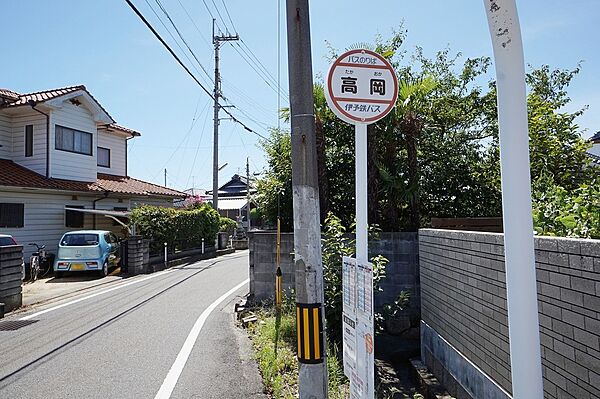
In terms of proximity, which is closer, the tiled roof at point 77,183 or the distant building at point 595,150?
the distant building at point 595,150

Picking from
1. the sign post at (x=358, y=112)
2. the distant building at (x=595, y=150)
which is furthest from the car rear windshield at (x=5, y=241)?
the distant building at (x=595, y=150)

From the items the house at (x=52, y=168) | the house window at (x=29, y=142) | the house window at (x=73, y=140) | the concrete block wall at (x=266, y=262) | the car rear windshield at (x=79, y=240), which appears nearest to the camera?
the concrete block wall at (x=266, y=262)

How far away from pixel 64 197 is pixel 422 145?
1373cm

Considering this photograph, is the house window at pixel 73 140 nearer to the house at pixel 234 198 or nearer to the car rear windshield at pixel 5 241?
the car rear windshield at pixel 5 241

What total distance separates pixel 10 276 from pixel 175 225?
911 cm

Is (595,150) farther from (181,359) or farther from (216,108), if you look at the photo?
(181,359)

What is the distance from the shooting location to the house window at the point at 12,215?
14.3 m

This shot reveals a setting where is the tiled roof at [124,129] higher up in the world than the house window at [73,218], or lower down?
higher up

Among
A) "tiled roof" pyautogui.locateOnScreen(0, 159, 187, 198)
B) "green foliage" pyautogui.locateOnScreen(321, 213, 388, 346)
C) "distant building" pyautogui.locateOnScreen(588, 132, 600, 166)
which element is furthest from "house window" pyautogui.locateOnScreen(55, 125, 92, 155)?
"distant building" pyautogui.locateOnScreen(588, 132, 600, 166)

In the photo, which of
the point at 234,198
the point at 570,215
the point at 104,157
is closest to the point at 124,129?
the point at 104,157

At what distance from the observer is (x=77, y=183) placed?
690 inches

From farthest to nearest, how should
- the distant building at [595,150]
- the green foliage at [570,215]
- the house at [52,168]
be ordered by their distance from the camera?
the house at [52,168], the distant building at [595,150], the green foliage at [570,215]

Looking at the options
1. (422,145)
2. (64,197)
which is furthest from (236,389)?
(64,197)

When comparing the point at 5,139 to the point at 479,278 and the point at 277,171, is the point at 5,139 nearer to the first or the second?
the point at 277,171
